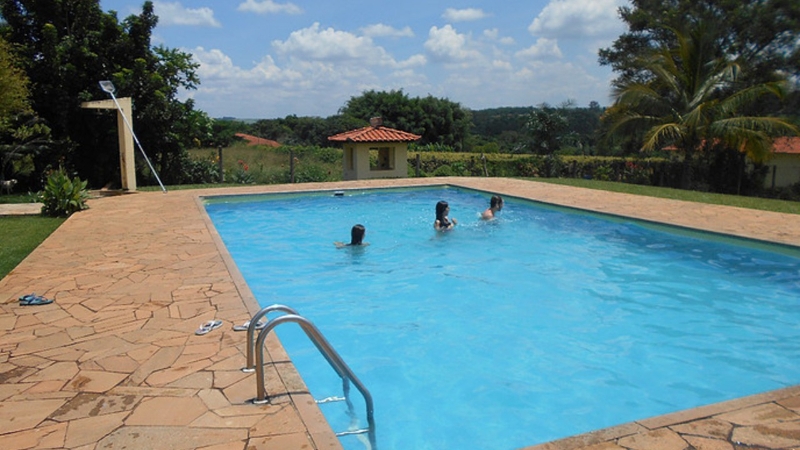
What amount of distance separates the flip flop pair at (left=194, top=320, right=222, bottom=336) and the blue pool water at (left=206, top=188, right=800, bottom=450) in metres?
1.04

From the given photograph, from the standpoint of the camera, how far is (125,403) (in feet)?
12.1

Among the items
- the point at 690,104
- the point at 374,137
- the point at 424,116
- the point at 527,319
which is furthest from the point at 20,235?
the point at 424,116

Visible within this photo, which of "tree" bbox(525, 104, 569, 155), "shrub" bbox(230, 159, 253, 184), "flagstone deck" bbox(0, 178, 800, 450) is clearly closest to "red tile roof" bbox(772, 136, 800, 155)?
"tree" bbox(525, 104, 569, 155)

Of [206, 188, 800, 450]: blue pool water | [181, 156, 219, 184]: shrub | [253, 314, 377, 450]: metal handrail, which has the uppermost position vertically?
[181, 156, 219, 184]: shrub

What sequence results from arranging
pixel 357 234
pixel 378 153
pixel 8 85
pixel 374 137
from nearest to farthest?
pixel 357 234 < pixel 8 85 < pixel 374 137 < pixel 378 153

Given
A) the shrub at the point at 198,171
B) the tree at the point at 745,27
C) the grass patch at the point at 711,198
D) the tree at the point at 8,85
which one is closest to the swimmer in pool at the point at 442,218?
the grass patch at the point at 711,198

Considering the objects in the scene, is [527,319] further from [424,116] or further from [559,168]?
[424,116]

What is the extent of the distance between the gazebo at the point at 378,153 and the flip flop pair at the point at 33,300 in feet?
56.0

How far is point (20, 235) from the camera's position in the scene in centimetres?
988

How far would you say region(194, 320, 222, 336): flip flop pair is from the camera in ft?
16.2

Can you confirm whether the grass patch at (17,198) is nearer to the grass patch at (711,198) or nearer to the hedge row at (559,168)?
the hedge row at (559,168)

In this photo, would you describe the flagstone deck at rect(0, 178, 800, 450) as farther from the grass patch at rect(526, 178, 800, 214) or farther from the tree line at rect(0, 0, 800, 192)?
the grass patch at rect(526, 178, 800, 214)

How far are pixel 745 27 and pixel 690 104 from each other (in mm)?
7096

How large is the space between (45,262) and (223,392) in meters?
5.36
